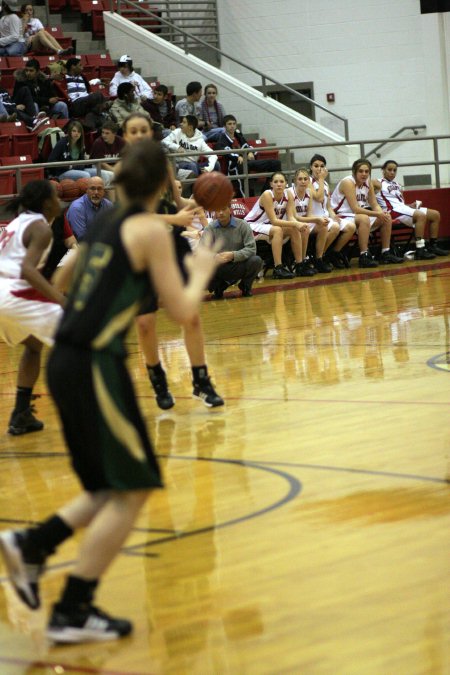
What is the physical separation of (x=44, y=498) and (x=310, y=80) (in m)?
16.2

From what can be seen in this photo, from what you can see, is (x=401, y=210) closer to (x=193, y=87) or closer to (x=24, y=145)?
(x=193, y=87)

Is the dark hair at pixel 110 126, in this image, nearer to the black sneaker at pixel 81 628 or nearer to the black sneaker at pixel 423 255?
the black sneaker at pixel 423 255

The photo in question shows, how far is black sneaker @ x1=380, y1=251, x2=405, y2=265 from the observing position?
1560cm

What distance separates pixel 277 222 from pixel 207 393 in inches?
295

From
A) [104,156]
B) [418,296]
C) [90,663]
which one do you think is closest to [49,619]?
[90,663]

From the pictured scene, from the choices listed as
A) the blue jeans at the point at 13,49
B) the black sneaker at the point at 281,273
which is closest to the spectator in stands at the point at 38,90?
the blue jeans at the point at 13,49

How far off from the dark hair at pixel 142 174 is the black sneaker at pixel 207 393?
134 inches

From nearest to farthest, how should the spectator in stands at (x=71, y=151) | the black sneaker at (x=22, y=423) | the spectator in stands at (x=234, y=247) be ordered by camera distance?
the black sneaker at (x=22, y=423), the spectator in stands at (x=234, y=247), the spectator in stands at (x=71, y=151)

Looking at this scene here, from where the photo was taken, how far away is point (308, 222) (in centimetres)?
1457

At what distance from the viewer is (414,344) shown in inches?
336

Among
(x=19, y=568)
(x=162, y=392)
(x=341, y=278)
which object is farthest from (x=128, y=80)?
(x=19, y=568)

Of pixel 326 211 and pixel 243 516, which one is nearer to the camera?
pixel 243 516

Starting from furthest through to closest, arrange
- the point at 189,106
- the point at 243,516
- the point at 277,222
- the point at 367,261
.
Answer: the point at 189,106 < the point at 367,261 < the point at 277,222 < the point at 243,516

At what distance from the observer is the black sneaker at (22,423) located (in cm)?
643
